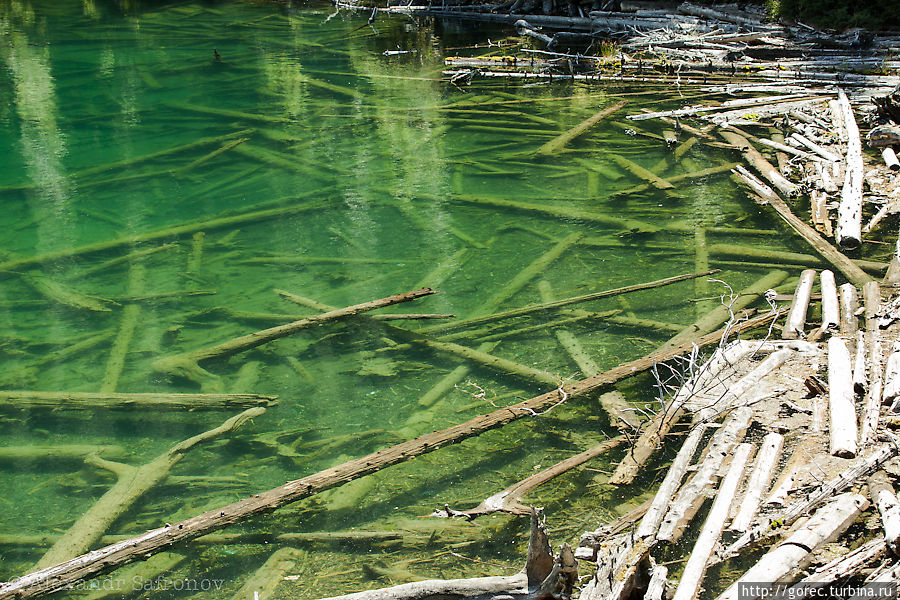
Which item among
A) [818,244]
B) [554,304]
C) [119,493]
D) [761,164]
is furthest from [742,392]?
[761,164]

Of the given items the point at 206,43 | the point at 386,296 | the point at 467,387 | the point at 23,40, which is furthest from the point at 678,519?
the point at 23,40

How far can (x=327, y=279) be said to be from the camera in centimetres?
703

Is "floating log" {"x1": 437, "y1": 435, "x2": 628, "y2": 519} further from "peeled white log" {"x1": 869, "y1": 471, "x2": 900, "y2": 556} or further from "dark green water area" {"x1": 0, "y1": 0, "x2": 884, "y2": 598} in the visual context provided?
"peeled white log" {"x1": 869, "y1": 471, "x2": 900, "y2": 556}

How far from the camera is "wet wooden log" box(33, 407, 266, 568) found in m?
4.05

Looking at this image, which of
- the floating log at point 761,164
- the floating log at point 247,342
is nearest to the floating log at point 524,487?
the floating log at point 247,342

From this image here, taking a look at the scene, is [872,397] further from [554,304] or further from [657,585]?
[554,304]

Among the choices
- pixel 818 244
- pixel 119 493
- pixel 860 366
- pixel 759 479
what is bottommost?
pixel 119 493

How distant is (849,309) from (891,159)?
3.76 meters

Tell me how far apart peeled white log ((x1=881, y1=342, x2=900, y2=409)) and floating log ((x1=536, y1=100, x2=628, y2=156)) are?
618 centimetres

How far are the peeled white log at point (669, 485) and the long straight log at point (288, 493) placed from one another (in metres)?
1.02

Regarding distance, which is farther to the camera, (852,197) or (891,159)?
(891,159)

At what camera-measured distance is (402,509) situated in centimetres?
425

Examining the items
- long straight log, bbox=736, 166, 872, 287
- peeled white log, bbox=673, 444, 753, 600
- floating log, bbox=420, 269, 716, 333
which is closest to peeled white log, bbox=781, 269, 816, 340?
long straight log, bbox=736, 166, 872, 287

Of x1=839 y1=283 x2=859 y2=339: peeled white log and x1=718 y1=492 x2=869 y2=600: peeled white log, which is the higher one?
x1=839 y1=283 x2=859 y2=339: peeled white log
